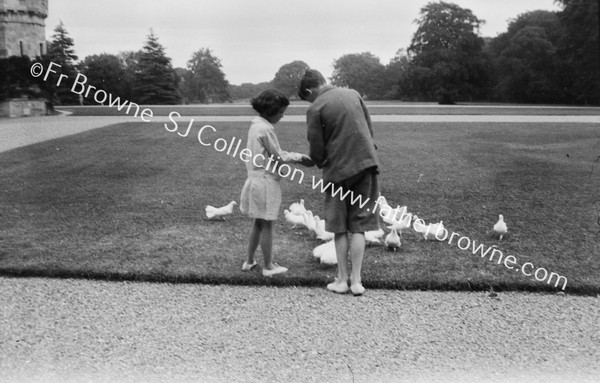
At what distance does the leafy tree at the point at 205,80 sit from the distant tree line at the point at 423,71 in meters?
0.06

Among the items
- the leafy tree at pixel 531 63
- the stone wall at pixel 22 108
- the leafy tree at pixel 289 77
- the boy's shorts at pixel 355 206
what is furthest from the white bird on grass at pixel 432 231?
the leafy tree at pixel 531 63

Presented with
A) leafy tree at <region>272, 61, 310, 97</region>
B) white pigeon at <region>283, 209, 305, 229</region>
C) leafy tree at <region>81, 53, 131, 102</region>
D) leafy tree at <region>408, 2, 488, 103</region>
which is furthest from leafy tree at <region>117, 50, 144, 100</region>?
white pigeon at <region>283, 209, 305, 229</region>

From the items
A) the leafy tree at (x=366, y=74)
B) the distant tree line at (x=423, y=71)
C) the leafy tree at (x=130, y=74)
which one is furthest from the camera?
the leafy tree at (x=366, y=74)

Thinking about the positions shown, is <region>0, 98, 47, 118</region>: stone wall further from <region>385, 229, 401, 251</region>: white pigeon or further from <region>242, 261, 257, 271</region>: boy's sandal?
<region>385, 229, 401, 251</region>: white pigeon

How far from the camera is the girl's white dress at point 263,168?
555cm

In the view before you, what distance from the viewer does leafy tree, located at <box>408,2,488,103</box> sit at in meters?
50.2

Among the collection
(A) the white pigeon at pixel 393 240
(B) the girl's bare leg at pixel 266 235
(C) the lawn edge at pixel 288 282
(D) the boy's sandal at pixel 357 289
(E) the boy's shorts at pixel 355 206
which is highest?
(E) the boy's shorts at pixel 355 206

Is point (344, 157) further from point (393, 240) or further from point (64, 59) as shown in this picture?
point (64, 59)

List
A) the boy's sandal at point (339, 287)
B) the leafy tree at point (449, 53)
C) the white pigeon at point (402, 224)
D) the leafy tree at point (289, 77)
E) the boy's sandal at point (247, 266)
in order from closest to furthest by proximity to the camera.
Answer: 1. the boy's sandal at point (339, 287)
2. the boy's sandal at point (247, 266)
3. the white pigeon at point (402, 224)
4. the leafy tree at point (289, 77)
5. the leafy tree at point (449, 53)

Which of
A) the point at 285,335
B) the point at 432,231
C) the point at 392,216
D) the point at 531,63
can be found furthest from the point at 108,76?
the point at 285,335

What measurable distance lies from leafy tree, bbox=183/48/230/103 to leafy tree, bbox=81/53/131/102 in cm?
404

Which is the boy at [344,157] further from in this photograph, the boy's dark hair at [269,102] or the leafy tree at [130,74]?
the leafy tree at [130,74]

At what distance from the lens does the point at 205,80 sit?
37656 mm

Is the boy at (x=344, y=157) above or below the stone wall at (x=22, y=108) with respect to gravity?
above
